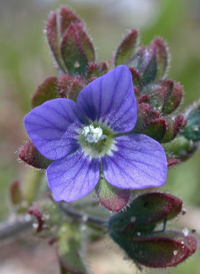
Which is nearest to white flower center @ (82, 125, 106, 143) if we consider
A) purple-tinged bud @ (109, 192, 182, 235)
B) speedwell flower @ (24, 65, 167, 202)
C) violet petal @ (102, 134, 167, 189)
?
speedwell flower @ (24, 65, 167, 202)

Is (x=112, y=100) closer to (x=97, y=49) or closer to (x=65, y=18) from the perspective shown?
(x=65, y=18)

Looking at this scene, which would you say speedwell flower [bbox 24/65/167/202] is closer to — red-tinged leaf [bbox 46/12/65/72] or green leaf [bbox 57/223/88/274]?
red-tinged leaf [bbox 46/12/65/72]

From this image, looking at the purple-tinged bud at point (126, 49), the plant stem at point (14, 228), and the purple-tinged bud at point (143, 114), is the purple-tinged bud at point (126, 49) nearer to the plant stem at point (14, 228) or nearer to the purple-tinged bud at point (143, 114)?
the purple-tinged bud at point (143, 114)

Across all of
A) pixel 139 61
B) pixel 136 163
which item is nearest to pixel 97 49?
pixel 139 61

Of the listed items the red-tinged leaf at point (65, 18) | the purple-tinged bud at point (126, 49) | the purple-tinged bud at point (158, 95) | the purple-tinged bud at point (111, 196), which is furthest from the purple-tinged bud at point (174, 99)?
the red-tinged leaf at point (65, 18)

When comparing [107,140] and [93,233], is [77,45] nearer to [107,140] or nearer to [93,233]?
[107,140]

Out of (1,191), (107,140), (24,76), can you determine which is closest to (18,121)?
(24,76)
